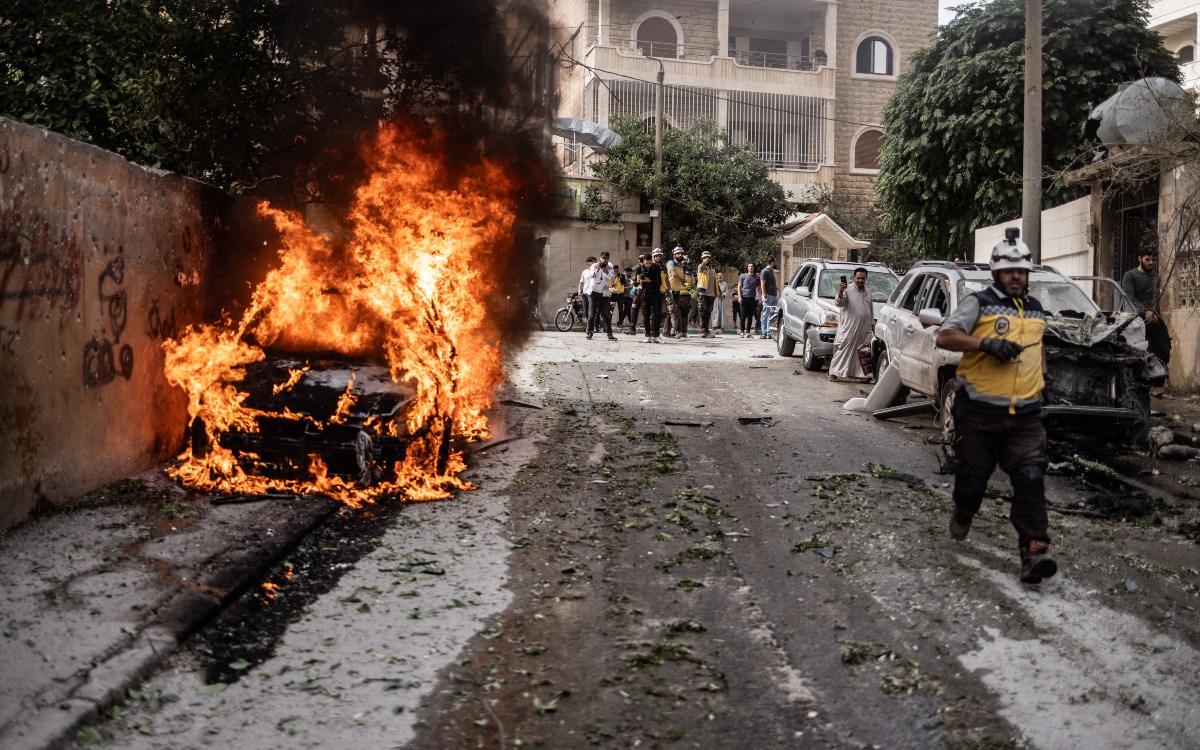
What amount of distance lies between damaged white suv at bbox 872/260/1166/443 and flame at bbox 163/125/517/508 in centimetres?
387

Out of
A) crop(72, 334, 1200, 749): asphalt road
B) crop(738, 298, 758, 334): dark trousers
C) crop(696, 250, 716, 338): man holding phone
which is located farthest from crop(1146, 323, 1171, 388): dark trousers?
crop(696, 250, 716, 338): man holding phone

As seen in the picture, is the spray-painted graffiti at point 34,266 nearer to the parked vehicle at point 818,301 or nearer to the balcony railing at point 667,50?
the parked vehicle at point 818,301

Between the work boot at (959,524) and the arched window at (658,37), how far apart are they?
37.0 m

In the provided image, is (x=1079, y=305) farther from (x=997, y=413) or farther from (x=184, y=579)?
(x=184, y=579)

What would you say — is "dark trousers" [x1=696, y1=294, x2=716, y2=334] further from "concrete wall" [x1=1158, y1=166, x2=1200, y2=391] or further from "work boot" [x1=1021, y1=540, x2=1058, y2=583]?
"work boot" [x1=1021, y1=540, x2=1058, y2=583]

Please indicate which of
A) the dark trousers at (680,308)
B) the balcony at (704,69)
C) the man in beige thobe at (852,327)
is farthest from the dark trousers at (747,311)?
the balcony at (704,69)

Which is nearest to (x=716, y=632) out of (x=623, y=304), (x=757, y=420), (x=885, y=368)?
(x=757, y=420)

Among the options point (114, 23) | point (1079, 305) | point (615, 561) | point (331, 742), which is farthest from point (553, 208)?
point (331, 742)

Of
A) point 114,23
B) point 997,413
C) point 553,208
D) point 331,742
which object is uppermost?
point 114,23

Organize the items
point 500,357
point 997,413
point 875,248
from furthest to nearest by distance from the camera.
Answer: point 875,248 < point 500,357 < point 997,413

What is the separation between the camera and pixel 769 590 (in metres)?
5.63

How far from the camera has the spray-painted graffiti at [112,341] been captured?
7.55 metres

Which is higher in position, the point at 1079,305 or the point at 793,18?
the point at 793,18

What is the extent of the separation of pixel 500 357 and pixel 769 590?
683 centimetres
